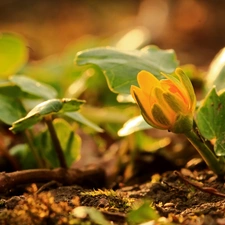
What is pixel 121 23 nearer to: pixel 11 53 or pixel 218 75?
pixel 11 53

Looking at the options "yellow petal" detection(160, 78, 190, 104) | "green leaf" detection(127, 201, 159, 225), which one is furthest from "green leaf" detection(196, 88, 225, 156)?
"green leaf" detection(127, 201, 159, 225)

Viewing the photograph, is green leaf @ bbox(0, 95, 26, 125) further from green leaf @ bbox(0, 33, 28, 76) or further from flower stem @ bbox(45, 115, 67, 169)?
green leaf @ bbox(0, 33, 28, 76)

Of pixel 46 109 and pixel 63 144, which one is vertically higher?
pixel 46 109

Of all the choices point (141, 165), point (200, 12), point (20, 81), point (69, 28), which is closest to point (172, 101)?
point (20, 81)

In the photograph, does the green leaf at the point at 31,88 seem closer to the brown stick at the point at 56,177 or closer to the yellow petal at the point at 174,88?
the brown stick at the point at 56,177

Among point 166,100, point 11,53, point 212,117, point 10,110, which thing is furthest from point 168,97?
point 11,53

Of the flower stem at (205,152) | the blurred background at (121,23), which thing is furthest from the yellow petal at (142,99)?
the blurred background at (121,23)
